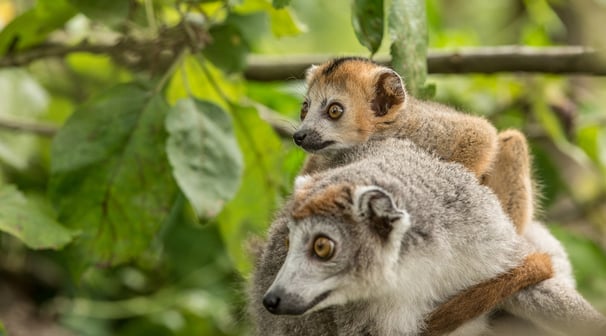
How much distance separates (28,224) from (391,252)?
2.11 m

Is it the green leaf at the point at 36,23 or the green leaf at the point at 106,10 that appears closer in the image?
the green leaf at the point at 106,10

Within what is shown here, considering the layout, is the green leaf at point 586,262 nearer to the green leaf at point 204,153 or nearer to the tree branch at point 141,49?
the green leaf at point 204,153

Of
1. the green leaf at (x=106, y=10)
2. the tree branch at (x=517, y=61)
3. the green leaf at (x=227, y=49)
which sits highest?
the green leaf at (x=106, y=10)

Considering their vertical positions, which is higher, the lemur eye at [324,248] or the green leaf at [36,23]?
the lemur eye at [324,248]

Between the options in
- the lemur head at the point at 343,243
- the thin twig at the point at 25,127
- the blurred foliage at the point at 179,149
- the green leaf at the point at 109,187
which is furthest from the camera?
the thin twig at the point at 25,127

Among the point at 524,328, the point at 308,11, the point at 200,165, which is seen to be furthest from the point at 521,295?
the point at 308,11

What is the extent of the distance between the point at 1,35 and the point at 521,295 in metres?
3.59

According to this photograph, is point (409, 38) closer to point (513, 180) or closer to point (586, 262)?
point (513, 180)

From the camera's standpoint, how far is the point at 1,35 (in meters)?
5.99

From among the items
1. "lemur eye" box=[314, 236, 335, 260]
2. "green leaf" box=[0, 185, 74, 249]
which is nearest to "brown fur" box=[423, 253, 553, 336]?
"lemur eye" box=[314, 236, 335, 260]

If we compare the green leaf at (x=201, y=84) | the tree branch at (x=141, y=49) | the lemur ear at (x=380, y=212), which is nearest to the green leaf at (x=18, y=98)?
the tree branch at (x=141, y=49)

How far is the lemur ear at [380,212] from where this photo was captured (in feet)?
12.2

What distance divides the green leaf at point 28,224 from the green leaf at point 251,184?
3.83 feet

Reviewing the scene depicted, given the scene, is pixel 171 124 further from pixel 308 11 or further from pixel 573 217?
pixel 573 217
